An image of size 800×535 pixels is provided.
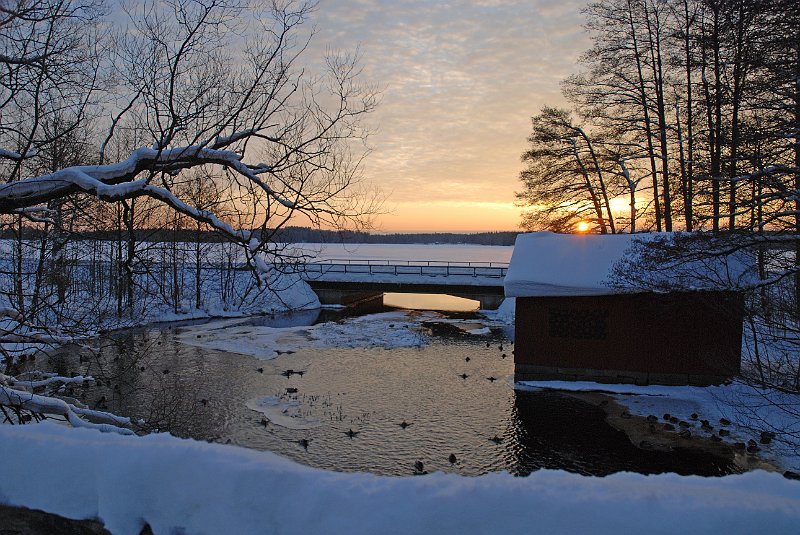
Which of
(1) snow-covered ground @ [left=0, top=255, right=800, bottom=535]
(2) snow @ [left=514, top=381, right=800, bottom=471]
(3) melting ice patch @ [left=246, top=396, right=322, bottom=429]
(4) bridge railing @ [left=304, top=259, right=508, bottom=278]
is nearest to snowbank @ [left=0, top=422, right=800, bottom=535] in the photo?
A: (1) snow-covered ground @ [left=0, top=255, right=800, bottom=535]

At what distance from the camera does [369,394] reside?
1525 cm

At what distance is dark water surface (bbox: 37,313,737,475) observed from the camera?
10.7 m

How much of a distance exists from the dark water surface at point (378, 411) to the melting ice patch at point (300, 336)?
1548 millimetres

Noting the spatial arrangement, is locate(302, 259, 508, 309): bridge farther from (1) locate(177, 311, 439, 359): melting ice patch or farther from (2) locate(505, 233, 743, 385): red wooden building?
(2) locate(505, 233, 743, 385): red wooden building

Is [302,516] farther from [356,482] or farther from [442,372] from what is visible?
[442,372]

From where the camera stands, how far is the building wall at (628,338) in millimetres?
15938

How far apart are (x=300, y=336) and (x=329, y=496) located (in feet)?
75.0

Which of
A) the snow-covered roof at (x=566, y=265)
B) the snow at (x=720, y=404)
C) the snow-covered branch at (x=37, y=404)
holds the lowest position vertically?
the snow at (x=720, y=404)

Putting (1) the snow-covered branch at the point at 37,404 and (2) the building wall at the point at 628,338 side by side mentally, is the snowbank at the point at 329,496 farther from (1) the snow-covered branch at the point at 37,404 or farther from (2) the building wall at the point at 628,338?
(2) the building wall at the point at 628,338

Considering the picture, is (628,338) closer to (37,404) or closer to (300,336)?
(300,336)

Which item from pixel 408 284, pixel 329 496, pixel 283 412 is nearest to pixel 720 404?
pixel 283 412

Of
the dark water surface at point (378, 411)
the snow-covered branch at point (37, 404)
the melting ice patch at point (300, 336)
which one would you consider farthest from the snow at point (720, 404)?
the snow-covered branch at point (37, 404)

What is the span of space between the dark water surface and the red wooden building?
6.49 ft

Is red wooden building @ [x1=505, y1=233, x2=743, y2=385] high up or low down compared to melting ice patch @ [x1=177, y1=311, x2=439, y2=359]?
up
